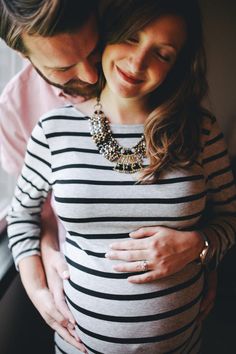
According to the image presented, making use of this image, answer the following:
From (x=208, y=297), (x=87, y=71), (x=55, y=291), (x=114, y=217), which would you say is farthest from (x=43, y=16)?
(x=208, y=297)

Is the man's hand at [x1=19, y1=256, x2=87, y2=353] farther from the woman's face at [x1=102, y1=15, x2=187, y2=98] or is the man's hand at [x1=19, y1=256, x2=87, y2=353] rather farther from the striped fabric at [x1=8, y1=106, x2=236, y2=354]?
the woman's face at [x1=102, y1=15, x2=187, y2=98]

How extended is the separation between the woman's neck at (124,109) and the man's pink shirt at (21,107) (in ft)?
0.31

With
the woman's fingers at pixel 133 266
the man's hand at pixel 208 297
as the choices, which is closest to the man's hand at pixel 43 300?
the woman's fingers at pixel 133 266

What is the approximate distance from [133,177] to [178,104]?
0.78 feet

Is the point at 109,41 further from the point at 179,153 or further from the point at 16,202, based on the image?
the point at 16,202

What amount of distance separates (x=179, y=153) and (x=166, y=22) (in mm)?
307

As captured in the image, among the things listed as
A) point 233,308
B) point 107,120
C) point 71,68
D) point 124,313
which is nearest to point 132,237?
point 124,313

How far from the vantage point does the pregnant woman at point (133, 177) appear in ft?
2.54

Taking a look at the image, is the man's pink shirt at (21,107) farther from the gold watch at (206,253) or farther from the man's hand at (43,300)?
the gold watch at (206,253)

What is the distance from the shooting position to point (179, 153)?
869 millimetres

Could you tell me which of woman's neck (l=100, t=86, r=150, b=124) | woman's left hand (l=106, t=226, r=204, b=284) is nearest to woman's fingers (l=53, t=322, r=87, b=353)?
woman's left hand (l=106, t=226, r=204, b=284)

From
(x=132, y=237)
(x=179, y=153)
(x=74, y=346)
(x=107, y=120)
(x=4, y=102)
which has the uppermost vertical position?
(x=4, y=102)

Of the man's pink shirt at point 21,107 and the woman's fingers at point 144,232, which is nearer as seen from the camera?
the woman's fingers at point 144,232

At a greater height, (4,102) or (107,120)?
(4,102)
